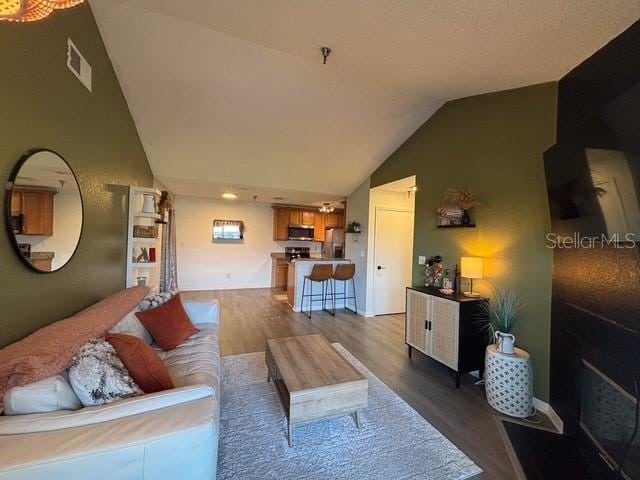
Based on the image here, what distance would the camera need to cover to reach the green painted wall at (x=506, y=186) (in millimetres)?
2309

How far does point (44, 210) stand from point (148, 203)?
1.59 metres

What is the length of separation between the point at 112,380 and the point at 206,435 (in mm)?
533

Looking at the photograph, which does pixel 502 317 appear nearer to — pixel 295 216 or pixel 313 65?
pixel 313 65

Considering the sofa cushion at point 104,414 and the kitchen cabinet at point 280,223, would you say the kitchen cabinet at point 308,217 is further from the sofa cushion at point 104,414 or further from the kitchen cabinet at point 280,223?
the sofa cushion at point 104,414

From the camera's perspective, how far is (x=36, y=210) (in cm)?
169

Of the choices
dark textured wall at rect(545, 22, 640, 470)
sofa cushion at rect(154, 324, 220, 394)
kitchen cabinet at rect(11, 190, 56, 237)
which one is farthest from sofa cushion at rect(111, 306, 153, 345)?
dark textured wall at rect(545, 22, 640, 470)

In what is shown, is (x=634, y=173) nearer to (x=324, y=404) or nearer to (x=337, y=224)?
(x=324, y=404)

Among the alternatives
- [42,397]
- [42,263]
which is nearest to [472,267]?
[42,397]

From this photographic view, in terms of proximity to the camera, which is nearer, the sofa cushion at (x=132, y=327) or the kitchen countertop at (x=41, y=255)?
the kitchen countertop at (x=41, y=255)

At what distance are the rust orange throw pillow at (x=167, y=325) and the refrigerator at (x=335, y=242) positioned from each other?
4.75m

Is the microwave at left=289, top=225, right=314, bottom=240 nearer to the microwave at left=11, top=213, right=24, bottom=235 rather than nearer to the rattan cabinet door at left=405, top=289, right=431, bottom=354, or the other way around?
the rattan cabinet door at left=405, top=289, right=431, bottom=354

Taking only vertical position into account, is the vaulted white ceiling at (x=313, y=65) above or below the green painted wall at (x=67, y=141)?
above

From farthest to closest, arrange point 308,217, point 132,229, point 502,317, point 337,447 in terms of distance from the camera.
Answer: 1. point 308,217
2. point 132,229
3. point 502,317
4. point 337,447

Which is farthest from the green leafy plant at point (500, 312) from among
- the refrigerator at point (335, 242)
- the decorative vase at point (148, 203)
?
the refrigerator at point (335, 242)
